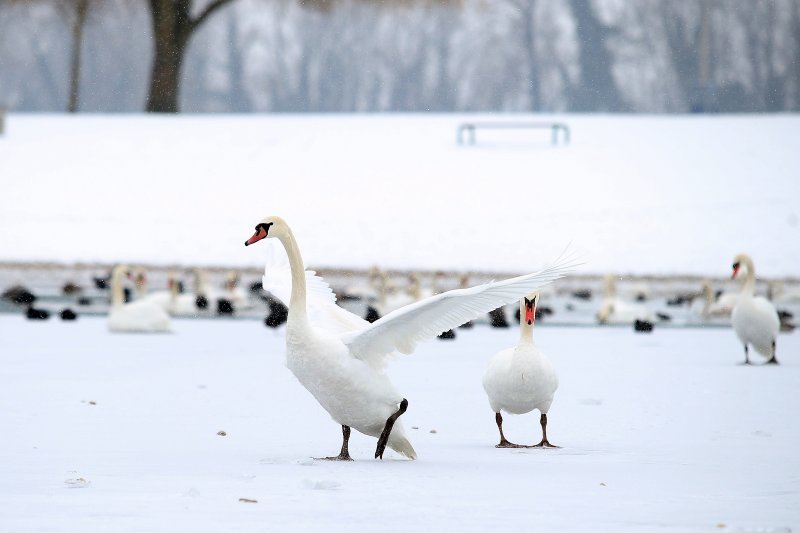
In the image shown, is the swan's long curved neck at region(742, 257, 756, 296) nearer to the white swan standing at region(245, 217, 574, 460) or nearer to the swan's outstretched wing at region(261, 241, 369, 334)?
the swan's outstretched wing at region(261, 241, 369, 334)

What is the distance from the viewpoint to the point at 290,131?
31.3 meters

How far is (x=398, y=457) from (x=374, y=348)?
58 cm

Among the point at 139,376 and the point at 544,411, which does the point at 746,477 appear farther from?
the point at 139,376

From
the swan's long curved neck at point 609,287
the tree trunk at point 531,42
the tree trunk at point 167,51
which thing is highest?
the tree trunk at point 531,42

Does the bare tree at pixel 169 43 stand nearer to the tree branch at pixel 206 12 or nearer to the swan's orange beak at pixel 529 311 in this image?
the tree branch at pixel 206 12

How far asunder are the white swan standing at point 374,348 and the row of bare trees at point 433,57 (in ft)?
133

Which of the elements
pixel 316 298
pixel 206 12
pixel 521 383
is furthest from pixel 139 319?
pixel 206 12

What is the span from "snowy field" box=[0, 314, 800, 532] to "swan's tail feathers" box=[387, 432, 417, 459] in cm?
7

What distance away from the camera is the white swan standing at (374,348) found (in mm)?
5965

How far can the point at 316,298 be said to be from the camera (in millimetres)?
7035

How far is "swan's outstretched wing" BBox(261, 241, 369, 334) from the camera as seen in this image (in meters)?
6.76

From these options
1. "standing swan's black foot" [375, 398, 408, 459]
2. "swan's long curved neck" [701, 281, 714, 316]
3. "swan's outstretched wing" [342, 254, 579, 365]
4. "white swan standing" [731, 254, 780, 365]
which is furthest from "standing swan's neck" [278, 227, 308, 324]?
"swan's long curved neck" [701, 281, 714, 316]

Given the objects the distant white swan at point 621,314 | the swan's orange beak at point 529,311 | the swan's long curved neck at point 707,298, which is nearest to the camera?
the swan's orange beak at point 529,311

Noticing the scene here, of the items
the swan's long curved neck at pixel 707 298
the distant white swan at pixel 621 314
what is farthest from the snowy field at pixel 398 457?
the swan's long curved neck at pixel 707 298
